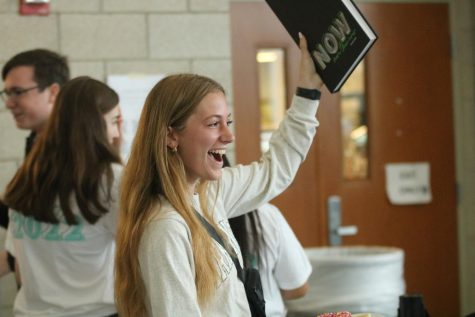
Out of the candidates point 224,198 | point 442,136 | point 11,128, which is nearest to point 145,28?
point 11,128

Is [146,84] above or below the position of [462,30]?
below

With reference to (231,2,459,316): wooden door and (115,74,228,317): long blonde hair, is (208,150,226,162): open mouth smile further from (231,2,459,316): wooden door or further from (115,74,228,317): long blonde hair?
(231,2,459,316): wooden door

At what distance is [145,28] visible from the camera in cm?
367

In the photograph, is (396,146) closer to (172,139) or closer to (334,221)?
(334,221)

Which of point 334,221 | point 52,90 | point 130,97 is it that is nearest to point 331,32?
point 52,90

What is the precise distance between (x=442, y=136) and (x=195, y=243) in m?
2.96

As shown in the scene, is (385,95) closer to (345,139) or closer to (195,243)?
(345,139)

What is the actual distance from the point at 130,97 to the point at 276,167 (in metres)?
1.76

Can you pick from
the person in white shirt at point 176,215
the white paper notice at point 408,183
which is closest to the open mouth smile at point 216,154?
the person in white shirt at point 176,215

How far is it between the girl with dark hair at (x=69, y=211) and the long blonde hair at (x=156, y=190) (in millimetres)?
510

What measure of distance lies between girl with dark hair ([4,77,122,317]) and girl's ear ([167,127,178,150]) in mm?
556

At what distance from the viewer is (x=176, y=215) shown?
1.54 metres

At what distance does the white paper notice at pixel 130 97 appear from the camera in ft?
11.9

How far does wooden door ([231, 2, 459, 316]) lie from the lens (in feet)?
13.1
